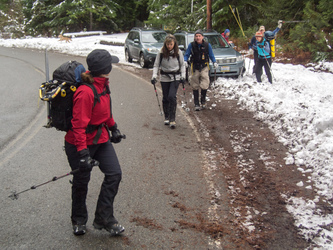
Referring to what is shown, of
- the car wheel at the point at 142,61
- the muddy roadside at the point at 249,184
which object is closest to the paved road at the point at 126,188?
the muddy roadside at the point at 249,184

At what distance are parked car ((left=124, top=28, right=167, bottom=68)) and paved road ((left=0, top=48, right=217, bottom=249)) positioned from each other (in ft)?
28.0

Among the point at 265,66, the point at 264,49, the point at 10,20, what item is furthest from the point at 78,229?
the point at 10,20

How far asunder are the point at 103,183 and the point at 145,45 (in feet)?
50.0

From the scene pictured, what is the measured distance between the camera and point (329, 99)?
9312 mm

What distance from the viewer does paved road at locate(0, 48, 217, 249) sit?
12.9ft

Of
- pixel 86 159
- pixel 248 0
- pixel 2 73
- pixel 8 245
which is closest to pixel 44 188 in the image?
pixel 8 245

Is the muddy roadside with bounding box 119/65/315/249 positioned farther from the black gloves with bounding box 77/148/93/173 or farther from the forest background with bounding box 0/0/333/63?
the forest background with bounding box 0/0/333/63

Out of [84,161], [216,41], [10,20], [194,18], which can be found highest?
[194,18]

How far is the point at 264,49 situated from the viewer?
1199cm

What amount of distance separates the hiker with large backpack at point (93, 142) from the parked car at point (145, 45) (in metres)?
14.1

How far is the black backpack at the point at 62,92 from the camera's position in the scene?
344cm

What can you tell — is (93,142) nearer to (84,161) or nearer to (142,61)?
(84,161)

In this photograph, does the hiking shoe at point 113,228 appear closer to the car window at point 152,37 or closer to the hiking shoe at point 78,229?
the hiking shoe at point 78,229

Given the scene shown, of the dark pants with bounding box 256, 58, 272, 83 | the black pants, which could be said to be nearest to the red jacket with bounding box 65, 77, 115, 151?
the black pants
